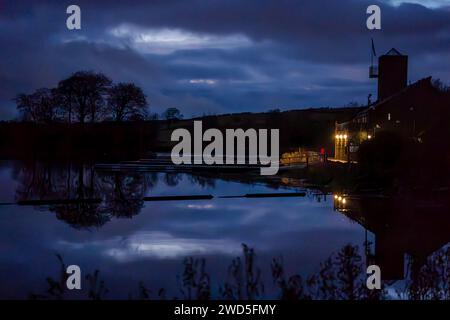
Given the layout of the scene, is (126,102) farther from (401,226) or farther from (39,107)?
(401,226)

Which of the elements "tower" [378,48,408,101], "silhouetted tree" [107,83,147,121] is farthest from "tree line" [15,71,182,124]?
"tower" [378,48,408,101]

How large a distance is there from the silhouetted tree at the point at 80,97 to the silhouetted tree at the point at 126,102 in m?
1.28

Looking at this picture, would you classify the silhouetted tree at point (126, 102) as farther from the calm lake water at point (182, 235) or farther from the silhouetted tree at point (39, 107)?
the calm lake water at point (182, 235)

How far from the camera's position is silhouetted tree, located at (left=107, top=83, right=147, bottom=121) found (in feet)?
219

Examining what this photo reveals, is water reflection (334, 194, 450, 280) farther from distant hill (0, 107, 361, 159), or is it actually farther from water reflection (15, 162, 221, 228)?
distant hill (0, 107, 361, 159)

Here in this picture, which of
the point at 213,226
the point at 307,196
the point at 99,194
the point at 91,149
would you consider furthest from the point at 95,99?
the point at 213,226

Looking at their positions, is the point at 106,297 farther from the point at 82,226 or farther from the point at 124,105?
the point at 124,105

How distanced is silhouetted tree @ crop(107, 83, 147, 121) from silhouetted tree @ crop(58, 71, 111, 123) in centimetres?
128

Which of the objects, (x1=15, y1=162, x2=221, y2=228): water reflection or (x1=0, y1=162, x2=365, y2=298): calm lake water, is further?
(x1=15, y1=162, x2=221, y2=228): water reflection

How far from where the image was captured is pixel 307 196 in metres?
25.1

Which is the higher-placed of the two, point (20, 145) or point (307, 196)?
point (20, 145)

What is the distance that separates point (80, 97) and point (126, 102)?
6192 millimetres

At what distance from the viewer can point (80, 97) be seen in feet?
215

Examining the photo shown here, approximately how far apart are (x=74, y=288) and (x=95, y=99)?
59758mm
